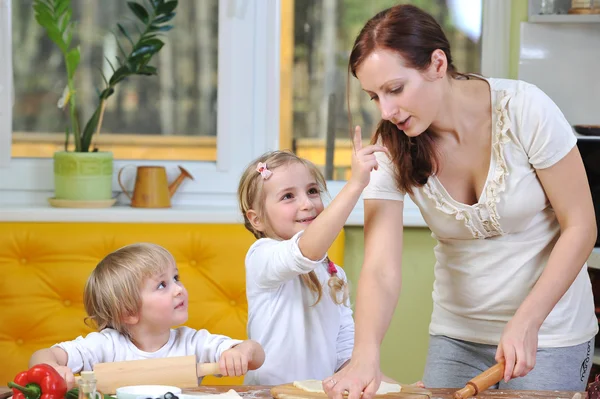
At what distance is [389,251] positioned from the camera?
1.68m

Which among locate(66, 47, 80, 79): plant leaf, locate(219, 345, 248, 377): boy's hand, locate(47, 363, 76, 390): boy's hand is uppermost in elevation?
locate(66, 47, 80, 79): plant leaf

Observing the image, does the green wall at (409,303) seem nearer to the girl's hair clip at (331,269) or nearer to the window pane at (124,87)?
the window pane at (124,87)

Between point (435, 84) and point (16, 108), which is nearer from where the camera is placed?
point (435, 84)

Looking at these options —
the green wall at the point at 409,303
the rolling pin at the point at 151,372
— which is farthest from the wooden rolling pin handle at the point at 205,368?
the green wall at the point at 409,303

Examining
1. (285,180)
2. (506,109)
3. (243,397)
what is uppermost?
(506,109)

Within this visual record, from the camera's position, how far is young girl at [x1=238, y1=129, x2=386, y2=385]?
179 centimetres

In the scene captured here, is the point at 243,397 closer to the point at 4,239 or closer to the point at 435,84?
the point at 435,84

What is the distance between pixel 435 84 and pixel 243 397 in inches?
27.3

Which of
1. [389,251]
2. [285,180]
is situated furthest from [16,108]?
[389,251]

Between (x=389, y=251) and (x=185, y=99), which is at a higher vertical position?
(x=185, y=99)

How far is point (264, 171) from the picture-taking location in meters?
1.87

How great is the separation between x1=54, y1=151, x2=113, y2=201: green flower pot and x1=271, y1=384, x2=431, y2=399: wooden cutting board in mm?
1427

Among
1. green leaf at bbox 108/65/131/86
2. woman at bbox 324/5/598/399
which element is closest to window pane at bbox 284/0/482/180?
green leaf at bbox 108/65/131/86

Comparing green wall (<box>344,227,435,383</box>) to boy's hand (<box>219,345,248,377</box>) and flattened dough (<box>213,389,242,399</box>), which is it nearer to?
boy's hand (<box>219,345,248,377</box>)
